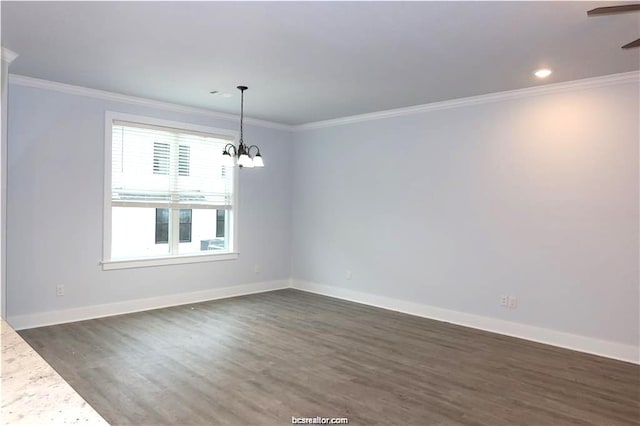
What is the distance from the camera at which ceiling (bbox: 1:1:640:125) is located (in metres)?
2.90

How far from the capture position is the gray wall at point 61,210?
15.2 ft

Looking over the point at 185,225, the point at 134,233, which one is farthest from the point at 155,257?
the point at 185,225

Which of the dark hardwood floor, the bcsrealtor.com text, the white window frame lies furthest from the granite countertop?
the white window frame

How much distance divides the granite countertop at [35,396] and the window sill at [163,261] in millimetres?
4210

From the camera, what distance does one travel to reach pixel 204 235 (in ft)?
20.9

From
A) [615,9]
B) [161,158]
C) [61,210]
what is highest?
[615,9]

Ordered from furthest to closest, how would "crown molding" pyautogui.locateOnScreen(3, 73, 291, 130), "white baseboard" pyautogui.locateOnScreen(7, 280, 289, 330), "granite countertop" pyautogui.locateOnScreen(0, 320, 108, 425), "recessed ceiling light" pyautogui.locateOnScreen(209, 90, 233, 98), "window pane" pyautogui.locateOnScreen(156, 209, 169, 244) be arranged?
"window pane" pyautogui.locateOnScreen(156, 209, 169, 244), "recessed ceiling light" pyautogui.locateOnScreen(209, 90, 233, 98), "white baseboard" pyautogui.locateOnScreen(7, 280, 289, 330), "crown molding" pyautogui.locateOnScreen(3, 73, 291, 130), "granite countertop" pyautogui.locateOnScreen(0, 320, 108, 425)

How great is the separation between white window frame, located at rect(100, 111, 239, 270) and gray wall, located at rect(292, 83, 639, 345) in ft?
4.27

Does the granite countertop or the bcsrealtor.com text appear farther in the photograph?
the bcsrealtor.com text

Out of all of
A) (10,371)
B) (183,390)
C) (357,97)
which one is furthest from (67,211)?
(10,371)

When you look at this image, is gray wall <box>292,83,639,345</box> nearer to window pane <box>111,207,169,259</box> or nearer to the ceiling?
the ceiling

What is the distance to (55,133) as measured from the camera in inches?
192

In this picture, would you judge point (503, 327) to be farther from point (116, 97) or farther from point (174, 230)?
point (116, 97)

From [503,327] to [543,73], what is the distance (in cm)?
270
